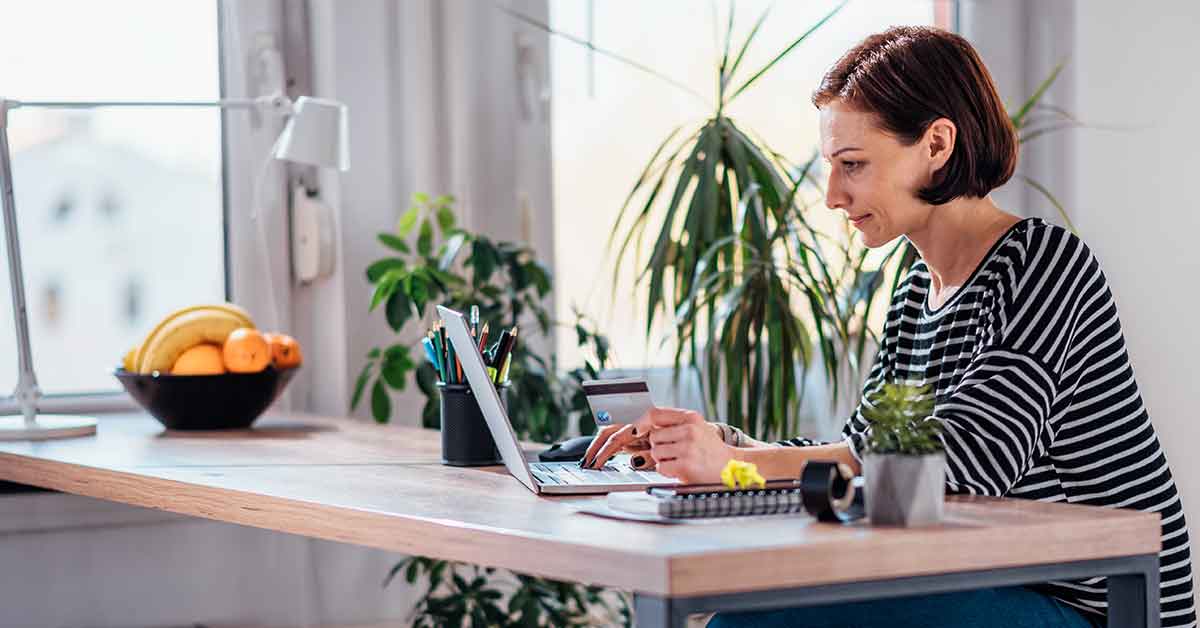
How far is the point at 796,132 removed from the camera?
3.35m

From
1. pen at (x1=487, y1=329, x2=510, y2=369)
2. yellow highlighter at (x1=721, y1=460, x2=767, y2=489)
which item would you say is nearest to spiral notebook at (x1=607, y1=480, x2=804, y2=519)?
yellow highlighter at (x1=721, y1=460, x2=767, y2=489)

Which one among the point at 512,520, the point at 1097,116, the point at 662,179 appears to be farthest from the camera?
the point at 1097,116

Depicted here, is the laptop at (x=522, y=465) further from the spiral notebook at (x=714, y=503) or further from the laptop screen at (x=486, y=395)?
the spiral notebook at (x=714, y=503)

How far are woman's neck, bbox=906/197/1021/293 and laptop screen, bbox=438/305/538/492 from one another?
0.55 meters

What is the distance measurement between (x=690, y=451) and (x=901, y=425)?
275 millimetres

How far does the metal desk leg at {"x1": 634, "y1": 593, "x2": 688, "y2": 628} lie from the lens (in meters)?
1.16

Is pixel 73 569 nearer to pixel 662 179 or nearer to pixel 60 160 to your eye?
pixel 60 160

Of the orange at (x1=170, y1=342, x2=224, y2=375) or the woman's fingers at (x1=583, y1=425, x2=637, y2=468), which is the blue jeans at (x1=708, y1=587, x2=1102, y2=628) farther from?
the orange at (x1=170, y1=342, x2=224, y2=375)

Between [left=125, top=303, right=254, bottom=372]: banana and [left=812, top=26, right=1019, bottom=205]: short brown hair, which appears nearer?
[left=812, top=26, right=1019, bottom=205]: short brown hair

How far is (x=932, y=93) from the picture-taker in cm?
170

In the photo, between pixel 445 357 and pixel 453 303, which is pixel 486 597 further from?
pixel 445 357

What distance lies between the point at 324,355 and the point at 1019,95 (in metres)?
1.80

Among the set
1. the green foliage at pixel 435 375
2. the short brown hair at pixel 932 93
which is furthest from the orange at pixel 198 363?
the short brown hair at pixel 932 93

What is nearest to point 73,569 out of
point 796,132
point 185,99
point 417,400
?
point 417,400
